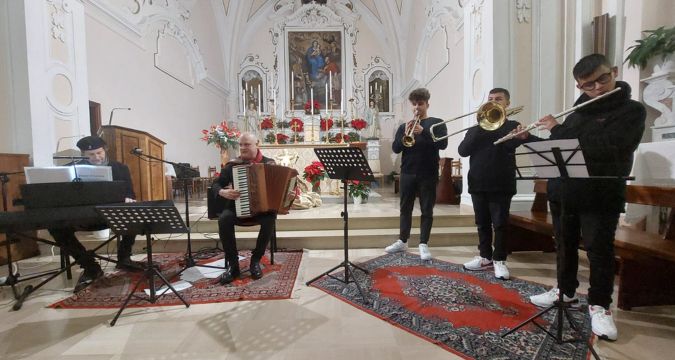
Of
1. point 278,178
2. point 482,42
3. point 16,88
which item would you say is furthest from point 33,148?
point 482,42

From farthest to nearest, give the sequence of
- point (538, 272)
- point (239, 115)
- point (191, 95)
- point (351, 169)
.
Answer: point (239, 115) → point (191, 95) → point (538, 272) → point (351, 169)

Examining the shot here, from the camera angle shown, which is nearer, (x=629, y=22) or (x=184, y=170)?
(x=184, y=170)

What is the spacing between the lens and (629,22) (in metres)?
4.29

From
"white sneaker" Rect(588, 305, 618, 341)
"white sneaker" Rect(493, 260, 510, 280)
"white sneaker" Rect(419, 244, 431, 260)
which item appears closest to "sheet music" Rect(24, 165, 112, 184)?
"white sneaker" Rect(419, 244, 431, 260)

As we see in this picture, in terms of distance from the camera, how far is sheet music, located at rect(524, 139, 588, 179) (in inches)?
69.3

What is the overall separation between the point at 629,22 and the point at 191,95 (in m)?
9.84

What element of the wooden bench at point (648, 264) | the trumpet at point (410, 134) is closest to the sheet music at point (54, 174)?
the trumpet at point (410, 134)

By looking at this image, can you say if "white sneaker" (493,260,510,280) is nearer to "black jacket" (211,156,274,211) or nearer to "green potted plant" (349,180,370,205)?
"black jacket" (211,156,274,211)

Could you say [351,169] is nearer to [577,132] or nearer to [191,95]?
[577,132]

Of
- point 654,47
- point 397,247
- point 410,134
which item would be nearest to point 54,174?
point 410,134

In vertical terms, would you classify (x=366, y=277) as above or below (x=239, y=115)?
below

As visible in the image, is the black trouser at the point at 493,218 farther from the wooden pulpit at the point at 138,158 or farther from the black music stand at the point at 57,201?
the wooden pulpit at the point at 138,158

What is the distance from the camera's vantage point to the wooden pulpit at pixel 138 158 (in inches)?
209

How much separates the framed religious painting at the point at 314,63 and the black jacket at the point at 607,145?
11.1 meters
